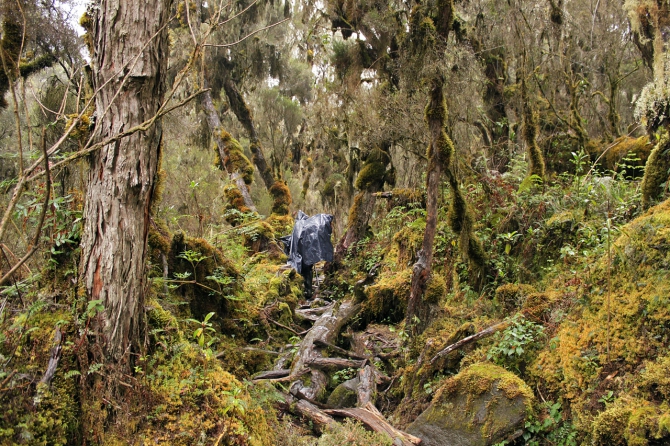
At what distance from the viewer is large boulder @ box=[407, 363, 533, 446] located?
335 centimetres

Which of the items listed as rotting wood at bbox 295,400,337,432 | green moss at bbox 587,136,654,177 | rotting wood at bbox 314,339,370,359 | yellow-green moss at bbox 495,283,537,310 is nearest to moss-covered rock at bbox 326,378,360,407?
rotting wood at bbox 295,400,337,432

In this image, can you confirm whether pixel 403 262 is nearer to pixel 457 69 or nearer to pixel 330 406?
pixel 457 69

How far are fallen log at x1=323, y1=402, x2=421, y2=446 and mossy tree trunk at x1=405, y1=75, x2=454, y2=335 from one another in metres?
1.56

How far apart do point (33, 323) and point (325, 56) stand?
42.2 feet

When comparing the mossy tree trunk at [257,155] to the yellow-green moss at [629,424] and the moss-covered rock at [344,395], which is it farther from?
the yellow-green moss at [629,424]

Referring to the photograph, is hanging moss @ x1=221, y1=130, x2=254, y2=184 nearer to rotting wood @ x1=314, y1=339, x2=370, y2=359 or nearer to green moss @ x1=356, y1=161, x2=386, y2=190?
green moss @ x1=356, y1=161, x2=386, y2=190

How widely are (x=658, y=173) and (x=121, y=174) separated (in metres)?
5.08

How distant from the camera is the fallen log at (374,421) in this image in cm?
354

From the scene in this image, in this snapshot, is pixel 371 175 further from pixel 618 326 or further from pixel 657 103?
pixel 618 326

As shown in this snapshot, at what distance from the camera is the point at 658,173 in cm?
449

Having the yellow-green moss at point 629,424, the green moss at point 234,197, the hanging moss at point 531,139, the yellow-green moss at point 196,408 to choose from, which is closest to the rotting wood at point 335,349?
the yellow-green moss at point 196,408

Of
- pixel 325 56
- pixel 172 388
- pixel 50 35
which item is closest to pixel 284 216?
pixel 325 56

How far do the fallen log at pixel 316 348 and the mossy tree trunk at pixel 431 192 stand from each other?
4.11 feet

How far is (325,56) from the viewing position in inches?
556
